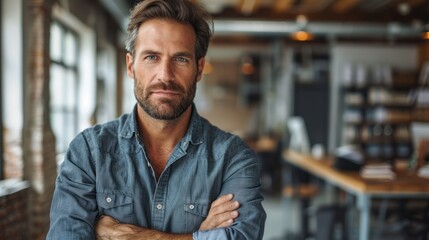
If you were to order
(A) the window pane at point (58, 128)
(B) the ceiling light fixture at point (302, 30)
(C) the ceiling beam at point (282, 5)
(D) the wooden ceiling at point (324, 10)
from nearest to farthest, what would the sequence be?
(A) the window pane at point (58, 128) < (B) the ceiling light fixture at point (302, 30) < (C) the ceiling beam at point (282, 5) < (D) the wooden ceiling at point (324, 10)

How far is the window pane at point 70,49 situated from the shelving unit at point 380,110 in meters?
6.03

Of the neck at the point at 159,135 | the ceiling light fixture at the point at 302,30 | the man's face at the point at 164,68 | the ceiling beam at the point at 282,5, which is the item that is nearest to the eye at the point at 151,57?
the man's face at the point at 164,68

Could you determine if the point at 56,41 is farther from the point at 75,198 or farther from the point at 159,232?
the point at 159,232

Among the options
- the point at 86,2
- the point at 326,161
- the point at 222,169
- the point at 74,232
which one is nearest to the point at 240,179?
the point at 222,169

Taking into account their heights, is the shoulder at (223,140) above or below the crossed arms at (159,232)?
above

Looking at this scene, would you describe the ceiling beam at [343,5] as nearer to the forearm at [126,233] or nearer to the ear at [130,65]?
the ear at [130,65]

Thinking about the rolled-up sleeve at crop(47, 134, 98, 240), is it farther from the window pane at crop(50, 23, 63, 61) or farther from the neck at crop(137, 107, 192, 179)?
the window pane at crop(50, 23, 63, 61)

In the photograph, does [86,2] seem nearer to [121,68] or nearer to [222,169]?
[121,68]

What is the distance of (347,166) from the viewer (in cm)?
505

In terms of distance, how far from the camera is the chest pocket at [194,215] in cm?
186

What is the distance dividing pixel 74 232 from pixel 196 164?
0.52 m

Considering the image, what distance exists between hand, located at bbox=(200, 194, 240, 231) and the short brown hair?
1.93 feet

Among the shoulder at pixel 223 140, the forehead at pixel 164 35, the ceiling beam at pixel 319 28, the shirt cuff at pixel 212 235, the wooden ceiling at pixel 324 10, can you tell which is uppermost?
the wooden ceiling at pixel 324 10

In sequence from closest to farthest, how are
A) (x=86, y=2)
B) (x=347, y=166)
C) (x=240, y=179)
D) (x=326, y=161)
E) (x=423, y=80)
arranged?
(x=240, y=179) < (x=347, y=166) < (x=326, y=161) < (x=86, y=2) < (x=423, y=80)
